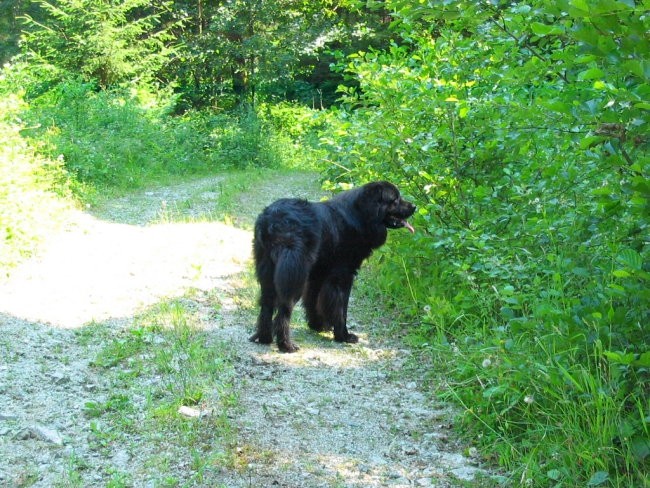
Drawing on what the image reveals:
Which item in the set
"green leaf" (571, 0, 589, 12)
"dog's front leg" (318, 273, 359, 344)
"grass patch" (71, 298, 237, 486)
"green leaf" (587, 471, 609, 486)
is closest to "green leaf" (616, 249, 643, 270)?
"green leaf" (587, 471, 609, 486)

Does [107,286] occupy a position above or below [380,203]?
below

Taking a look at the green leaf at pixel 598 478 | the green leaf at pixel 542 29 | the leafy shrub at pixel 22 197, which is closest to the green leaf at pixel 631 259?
the green leaf at pixel 598 478

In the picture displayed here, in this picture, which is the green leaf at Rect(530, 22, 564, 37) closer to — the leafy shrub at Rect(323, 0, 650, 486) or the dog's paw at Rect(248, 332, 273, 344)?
the leafy shrub at Rect(323, 0, 650, 486)

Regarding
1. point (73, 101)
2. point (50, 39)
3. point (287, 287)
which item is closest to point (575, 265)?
point (287, 287)

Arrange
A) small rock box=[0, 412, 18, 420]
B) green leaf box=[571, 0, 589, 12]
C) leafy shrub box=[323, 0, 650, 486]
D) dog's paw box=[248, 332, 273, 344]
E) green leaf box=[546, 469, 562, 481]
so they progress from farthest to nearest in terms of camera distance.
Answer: dog's paw box=[248, 332, 273, 344]
small rock box=[0, 412, 18, 420]
green leaf box=[546, 469, 562, 481]
leafy shrub box=[323, 0, 650, 486]
green leaf box=[571, 0, 589, 12]

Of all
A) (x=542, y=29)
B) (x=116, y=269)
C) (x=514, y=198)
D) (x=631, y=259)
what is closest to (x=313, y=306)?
(x=514, y=198)

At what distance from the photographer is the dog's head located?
6730 mm

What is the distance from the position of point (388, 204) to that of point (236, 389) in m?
2.73

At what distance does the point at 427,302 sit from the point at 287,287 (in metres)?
1.71

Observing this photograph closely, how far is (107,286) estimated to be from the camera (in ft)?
23.7

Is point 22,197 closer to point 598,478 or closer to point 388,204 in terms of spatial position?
point 388,204

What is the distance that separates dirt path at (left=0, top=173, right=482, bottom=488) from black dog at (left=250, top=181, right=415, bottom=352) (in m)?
0.27

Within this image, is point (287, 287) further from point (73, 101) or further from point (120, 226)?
point (73, 101)

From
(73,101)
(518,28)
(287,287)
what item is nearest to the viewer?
(518,28)
